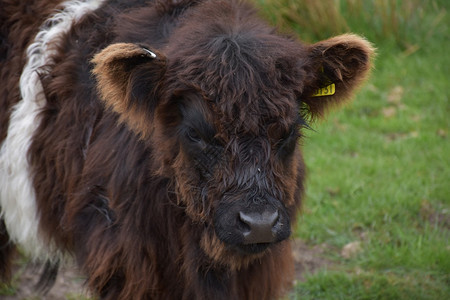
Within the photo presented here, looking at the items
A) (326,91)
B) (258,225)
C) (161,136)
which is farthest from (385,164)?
(258,225)

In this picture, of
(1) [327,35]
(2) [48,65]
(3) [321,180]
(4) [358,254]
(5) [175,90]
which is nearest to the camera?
(5) [175,90]

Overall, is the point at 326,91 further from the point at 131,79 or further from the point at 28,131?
the point at 28,131

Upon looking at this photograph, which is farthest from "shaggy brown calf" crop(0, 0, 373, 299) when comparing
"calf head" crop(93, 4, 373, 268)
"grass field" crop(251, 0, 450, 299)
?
"grass field" crop(251, 0, 450, 299)

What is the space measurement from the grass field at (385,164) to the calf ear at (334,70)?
288mm

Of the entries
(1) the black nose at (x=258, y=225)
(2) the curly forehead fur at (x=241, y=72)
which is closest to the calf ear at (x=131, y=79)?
(2) the curly forehead fur at (x=241, y=72)

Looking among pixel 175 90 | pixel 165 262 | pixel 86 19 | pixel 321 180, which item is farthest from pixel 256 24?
pixel 321 180

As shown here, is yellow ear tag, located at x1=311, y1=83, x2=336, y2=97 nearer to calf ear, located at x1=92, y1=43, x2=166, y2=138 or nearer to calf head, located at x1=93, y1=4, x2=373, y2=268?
calf head, located at x1=93, y1=4, x2=373, y2=268

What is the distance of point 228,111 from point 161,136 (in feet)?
1.45

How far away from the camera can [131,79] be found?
3.13 m

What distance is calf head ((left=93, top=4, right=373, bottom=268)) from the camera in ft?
9.82

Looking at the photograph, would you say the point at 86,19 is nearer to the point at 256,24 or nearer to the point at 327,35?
the point at 256,24

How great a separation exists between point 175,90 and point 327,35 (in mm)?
5593

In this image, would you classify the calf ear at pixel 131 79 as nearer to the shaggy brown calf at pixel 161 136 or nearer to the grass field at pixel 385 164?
the shaggy brown calf at pixel 161 136

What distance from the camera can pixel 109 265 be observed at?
3.43 meters
